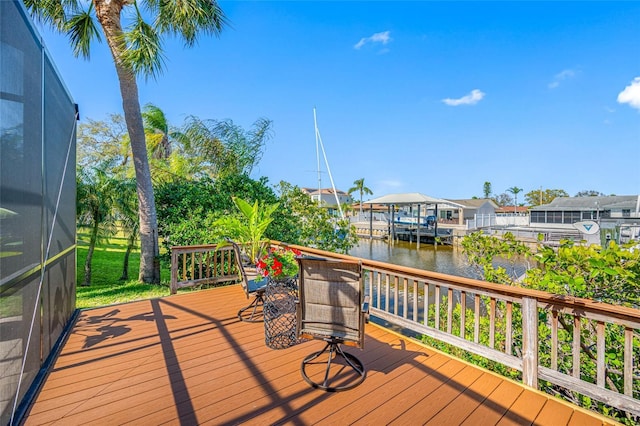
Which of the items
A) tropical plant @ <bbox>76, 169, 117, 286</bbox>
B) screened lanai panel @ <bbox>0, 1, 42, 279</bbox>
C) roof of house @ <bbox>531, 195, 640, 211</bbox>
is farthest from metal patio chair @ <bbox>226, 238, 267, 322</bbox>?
roof of house @ <bbox>531, 195, 640, 211</bbox>

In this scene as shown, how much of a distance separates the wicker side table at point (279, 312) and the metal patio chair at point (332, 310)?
563mm

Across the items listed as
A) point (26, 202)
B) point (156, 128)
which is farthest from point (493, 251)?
point (156, 128)

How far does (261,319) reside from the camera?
3.93 m

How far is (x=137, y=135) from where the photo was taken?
639 cm


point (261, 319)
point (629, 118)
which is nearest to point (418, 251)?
point (629, 118)

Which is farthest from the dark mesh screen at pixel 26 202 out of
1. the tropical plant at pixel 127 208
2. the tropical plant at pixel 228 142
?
the tropical plant at pixel 228 142

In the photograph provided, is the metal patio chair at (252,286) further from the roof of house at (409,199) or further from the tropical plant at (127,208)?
the roof of house at (409,199)

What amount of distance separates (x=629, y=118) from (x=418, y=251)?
14.9 m

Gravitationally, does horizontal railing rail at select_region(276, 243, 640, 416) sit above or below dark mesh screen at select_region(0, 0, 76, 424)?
below

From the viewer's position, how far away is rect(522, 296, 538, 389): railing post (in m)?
2.38

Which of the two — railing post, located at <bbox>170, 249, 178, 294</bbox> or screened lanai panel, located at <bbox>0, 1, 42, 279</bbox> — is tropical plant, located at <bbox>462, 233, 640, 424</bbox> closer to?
screened lanai panel, located at <bbox>0, 1, 42, 279</bbox>

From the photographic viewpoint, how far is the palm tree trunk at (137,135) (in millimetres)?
5895

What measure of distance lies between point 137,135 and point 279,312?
563 cm

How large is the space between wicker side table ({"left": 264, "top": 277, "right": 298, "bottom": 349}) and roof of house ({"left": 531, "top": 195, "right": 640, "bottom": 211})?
115ft
